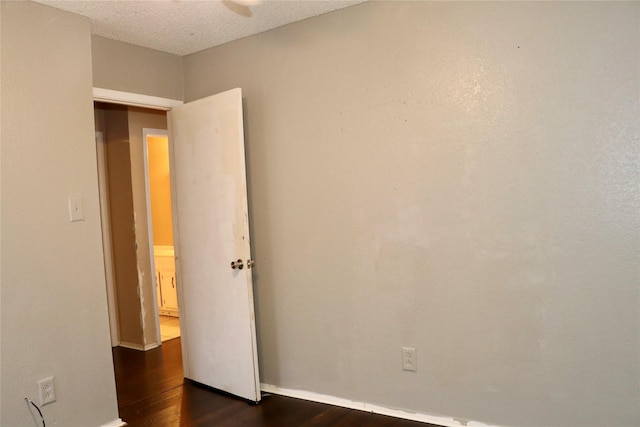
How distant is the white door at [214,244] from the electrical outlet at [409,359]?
37.2 inches

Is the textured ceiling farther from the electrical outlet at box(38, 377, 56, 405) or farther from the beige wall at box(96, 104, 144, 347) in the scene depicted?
the electrical outlet at box(38, 377, 56, 405)

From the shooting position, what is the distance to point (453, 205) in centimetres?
256

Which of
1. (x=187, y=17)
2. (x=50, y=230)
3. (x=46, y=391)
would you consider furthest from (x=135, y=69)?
(x=46, y=391)

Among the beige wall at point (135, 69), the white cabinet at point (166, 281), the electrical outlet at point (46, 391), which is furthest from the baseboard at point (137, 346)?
the beige wall at point (135, 69)

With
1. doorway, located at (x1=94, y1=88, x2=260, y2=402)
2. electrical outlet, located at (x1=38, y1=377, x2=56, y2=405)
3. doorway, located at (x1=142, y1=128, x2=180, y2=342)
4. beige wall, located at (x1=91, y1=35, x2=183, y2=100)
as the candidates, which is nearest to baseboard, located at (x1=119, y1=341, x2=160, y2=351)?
doorway, located at (x1=142, y1=128, x2=180, y2=342)

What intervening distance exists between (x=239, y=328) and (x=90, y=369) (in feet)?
2.88

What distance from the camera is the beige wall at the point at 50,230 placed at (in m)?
2.43

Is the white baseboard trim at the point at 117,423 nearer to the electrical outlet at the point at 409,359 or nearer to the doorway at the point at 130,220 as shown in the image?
the doorway at the point at 130,220

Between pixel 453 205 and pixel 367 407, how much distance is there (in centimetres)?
130

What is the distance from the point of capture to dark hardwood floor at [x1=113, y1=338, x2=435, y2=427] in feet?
9.27

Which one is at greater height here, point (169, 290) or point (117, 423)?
point (169, 290)

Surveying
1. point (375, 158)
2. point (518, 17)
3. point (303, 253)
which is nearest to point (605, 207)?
point (518, 17)

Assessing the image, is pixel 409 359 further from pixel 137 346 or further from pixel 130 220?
pixel 130 220

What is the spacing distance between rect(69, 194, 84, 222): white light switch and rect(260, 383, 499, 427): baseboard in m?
1.62
